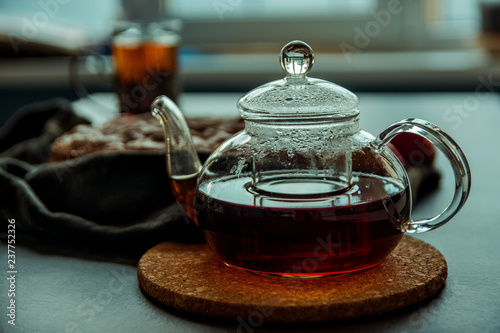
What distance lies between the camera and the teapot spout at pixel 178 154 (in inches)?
27.0

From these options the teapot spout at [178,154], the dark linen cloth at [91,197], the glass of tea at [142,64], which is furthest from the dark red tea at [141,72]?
the teapot spout at [178,154]

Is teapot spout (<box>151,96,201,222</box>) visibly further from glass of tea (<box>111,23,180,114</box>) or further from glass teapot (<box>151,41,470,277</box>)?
glass of tea (<box>111,23,180,114</box>)

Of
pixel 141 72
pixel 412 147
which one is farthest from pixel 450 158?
pixel 141 72

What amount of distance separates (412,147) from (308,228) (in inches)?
16.8

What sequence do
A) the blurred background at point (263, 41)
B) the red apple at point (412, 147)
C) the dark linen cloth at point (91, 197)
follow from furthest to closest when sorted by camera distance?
1. the blurred background at point (263, 41)
2. the red apple at point (412, 147)
3. the dark linen cloth at point (91, 197)

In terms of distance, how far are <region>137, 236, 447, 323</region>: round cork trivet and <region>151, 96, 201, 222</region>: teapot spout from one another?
73 mm

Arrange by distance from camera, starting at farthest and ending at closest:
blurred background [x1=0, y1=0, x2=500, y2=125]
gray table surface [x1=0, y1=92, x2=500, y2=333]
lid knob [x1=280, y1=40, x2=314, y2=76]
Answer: blurred background [x1=0, y1=0, x2=500, y2=125], lid knob [x1=280, y1=40, x2=314, y2=76], gray table surface [x1=0, y1=92, x2=500, y2=333]

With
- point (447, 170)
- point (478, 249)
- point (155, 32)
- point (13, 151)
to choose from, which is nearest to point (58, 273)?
point (478, 249)

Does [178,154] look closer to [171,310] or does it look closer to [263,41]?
[171,310]

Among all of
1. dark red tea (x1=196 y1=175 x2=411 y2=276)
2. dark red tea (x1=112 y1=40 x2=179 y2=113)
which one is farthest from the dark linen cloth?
dark red tea (x1=112 y1=40 x2=179 y2=113)

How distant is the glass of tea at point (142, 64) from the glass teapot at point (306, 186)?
85cm

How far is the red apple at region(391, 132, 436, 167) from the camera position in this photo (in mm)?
930

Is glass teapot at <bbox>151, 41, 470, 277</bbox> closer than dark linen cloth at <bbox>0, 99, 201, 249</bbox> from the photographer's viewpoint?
Yes

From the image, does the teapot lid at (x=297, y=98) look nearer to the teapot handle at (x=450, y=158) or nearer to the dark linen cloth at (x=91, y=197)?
the teapot handle at (x=450, y=158)
